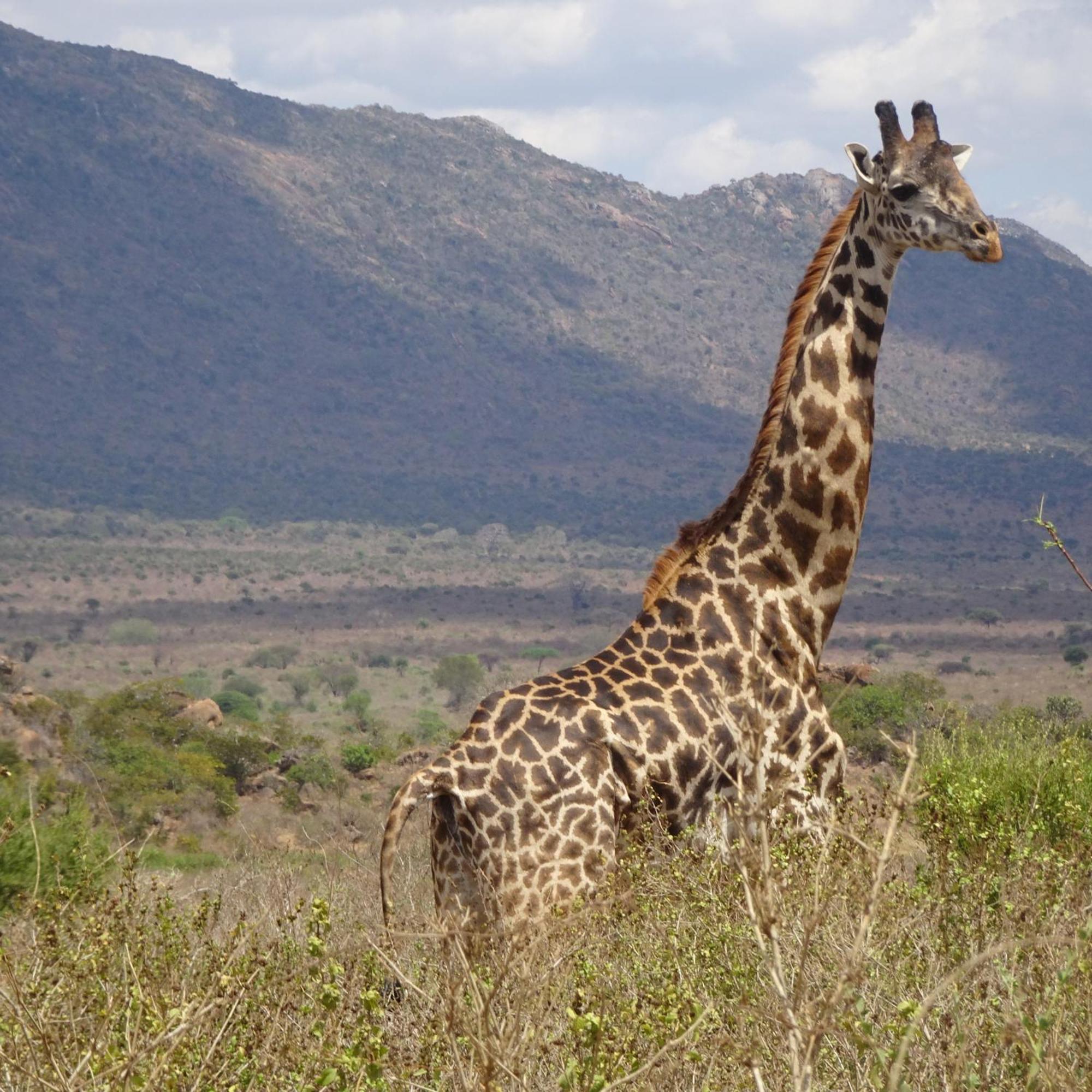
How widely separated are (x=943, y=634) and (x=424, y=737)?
3269 centimetres

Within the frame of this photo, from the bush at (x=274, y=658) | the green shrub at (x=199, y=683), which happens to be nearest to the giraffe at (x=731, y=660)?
Result: the green shrub at (x=199, y=683)

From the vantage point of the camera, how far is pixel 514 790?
559 centimetres

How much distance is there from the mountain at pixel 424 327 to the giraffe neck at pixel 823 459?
85683 millimetres

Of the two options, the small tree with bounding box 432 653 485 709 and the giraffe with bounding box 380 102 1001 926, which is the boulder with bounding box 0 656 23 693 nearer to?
the giraffe with bounding box 380 102 1001 926

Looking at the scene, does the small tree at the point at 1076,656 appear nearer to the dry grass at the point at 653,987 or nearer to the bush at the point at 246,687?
the bush at the point at 246,687

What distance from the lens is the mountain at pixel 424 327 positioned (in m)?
102

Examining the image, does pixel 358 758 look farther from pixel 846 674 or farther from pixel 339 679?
pixel 339 679

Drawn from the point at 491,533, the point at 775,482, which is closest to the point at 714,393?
the point at 491,533

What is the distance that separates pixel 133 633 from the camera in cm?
6141

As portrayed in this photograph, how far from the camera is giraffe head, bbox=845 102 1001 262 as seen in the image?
6.35m

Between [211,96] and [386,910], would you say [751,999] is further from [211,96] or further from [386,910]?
[211,96]

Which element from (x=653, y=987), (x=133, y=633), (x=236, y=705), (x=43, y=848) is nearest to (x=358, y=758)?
(x=43, y=848)

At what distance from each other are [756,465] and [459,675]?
41990mm

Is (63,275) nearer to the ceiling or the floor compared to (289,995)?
nearer to the ceiling
